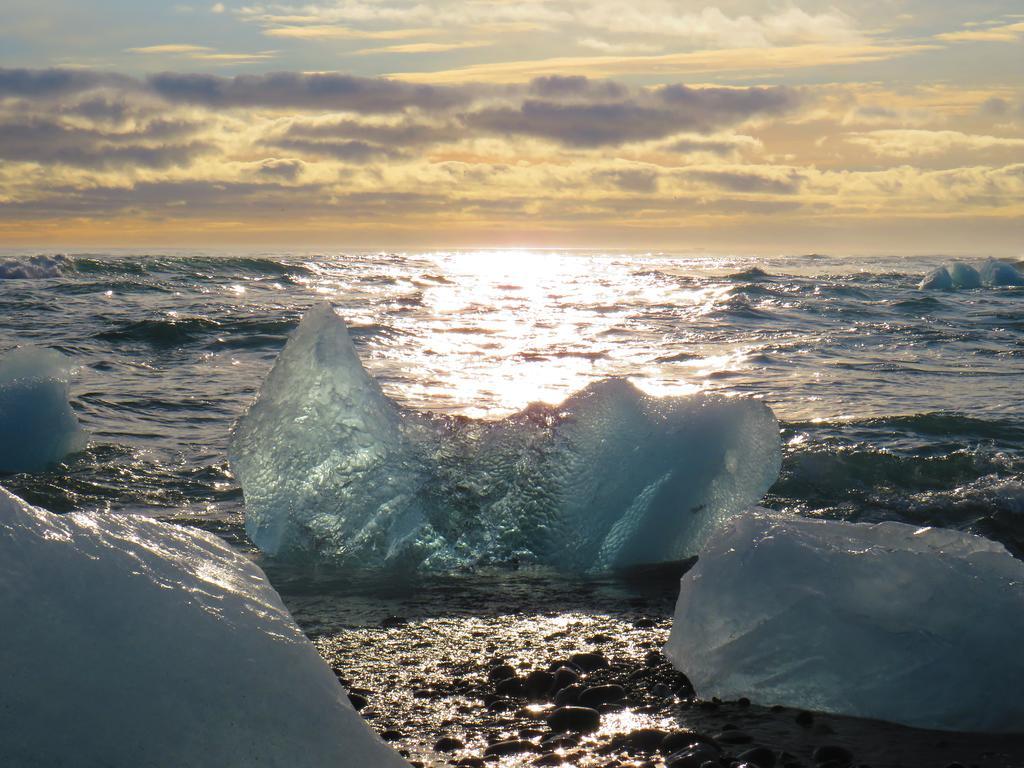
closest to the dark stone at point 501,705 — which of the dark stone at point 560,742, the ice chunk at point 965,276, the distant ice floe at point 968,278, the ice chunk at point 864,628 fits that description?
the dark stone at point 560,742

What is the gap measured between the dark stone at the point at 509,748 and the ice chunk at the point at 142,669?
470mm

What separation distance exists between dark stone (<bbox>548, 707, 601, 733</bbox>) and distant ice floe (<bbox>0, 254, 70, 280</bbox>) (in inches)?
1306

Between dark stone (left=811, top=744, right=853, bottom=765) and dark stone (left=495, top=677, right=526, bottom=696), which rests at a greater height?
dark stone (left=811, top=744, right=853, bottom=765)

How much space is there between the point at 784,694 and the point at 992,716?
0.69 m

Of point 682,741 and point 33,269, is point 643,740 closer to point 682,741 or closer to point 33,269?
point 682,741

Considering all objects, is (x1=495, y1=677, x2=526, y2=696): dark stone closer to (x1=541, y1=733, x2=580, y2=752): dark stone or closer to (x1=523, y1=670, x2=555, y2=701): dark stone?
(x1=523, y1=670, x2=555, y2=701): dark stone

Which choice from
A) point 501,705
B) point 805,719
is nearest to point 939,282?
point 805,719

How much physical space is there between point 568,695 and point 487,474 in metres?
2.40

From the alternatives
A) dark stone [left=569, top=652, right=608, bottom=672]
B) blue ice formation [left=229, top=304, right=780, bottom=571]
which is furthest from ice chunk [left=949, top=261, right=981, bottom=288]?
dark stone [left=569, top=652, right=608, bottom=672]

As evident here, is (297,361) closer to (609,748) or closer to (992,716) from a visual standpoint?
(609,748)

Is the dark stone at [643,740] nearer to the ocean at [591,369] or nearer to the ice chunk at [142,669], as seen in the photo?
the ice chunk at [142,669]

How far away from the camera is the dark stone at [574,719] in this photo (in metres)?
3.22

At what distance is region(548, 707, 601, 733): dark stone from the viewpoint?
322 cm

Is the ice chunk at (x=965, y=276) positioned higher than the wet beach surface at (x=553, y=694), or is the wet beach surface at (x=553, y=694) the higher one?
the ice chunk at (x=965, y=276)
